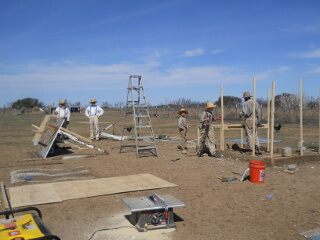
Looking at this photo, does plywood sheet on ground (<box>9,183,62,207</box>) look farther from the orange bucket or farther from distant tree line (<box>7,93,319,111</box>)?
distant tree line (<box>7,93,319,111</box>)

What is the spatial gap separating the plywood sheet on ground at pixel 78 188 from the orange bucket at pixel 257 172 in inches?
73.9

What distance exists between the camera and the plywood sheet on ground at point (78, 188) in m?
6.69

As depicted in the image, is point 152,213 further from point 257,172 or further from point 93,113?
point 93,113

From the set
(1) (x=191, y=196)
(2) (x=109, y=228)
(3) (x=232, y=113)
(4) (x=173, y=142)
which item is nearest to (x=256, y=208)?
(1) (x=191, y=196)

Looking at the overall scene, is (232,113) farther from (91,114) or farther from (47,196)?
(47,196)

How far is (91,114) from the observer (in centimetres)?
1662

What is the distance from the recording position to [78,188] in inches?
296

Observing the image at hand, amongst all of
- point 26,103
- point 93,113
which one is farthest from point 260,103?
point 26,103

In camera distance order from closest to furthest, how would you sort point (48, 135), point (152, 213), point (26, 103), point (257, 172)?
point (152, 213) → point (257, 172) → point (48, 135) → point (26, 103)

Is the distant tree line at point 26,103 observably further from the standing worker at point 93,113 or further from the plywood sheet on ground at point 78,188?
the plywood sheet on ground at point 78,188

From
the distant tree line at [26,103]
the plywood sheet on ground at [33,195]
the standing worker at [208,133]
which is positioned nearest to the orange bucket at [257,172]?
the standing worker at [208,133]

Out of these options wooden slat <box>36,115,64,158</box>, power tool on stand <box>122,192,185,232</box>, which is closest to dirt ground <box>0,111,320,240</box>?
power tool on stand <box>122,192,185,232</box>

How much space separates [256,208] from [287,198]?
987 millimetres

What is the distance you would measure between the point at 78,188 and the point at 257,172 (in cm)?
417
